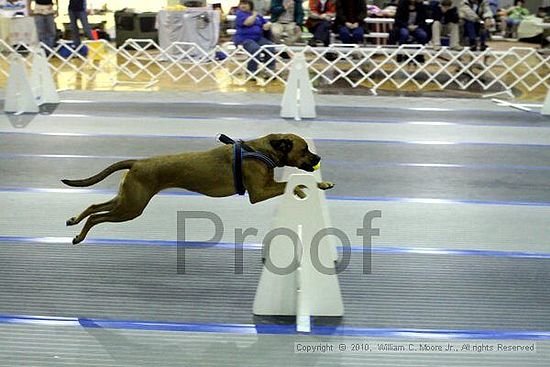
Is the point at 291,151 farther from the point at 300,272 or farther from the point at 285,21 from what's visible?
the point at 285,21

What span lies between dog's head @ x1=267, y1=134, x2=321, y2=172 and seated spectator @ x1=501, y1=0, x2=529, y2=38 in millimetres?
16103

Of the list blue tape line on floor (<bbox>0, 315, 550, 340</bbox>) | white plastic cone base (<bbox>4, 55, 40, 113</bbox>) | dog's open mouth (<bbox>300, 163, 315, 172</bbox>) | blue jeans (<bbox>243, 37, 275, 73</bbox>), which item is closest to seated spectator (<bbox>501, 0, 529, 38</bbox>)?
blue jeans (<bbox>243, 37, 275, 73</bbox>)

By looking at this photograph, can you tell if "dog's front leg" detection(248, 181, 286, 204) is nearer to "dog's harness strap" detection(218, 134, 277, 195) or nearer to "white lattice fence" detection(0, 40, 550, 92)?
"dog's harness strap" detection(218, 134, 277, 195)

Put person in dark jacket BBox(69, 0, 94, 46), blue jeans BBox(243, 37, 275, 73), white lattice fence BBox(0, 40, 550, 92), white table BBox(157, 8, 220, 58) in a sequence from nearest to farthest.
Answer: white lattice fence BBox(0, 40, 550, 92) < blue jeans BBox(243, 37, 275, 73) < white table BBox(157, 8, 220, 58) < person in dark jacket BBox(69, 0, 94, 46)

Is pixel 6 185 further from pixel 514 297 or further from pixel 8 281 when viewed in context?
pixel 514 297

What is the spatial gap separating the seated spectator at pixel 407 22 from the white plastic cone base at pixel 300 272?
30.4ft

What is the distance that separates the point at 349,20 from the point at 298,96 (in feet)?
14.2

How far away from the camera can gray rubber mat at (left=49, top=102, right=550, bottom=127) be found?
26.0ft

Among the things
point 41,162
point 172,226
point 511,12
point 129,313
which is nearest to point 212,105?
point 41,162

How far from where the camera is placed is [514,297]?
10.9 ft

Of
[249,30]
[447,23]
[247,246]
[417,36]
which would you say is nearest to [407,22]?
[417,36]

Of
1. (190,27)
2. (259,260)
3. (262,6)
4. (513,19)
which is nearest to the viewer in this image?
(259,260)

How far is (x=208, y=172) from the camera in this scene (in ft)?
10.8

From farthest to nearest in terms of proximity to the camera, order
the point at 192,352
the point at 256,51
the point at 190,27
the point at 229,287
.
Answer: the point at 190,27 < the point at 256,51 < the point at 229,287 < the point at 192,352
